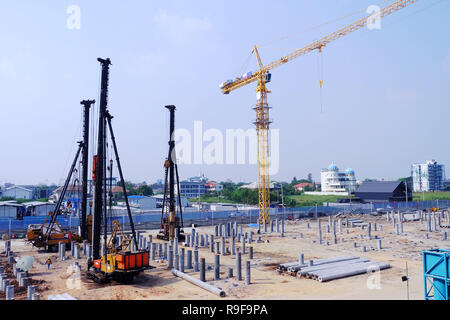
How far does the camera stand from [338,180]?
12319 centimetres

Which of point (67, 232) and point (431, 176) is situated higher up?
point (431, 176)

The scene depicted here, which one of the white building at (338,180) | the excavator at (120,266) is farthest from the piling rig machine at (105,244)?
the white building at (338,180)

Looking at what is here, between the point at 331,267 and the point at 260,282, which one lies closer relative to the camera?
the point at 260,282

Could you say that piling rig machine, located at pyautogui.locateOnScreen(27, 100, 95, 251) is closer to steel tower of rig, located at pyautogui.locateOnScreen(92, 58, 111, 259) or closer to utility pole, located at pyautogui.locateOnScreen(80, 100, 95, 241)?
utility pole, located at pyautogui.locateOnScreen(80, 100, 95, 241)

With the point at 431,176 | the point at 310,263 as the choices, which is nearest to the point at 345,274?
the point at 310,263

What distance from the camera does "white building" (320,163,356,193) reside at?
121 m

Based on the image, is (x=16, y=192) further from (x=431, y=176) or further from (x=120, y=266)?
(x=431, y=176)

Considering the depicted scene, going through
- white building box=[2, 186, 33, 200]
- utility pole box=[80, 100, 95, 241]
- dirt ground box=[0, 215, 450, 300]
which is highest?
utility pole box=[80, 100, 95, 241]

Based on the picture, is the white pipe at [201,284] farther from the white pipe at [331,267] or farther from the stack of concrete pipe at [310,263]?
the stack of concrete pipe at [310,263]

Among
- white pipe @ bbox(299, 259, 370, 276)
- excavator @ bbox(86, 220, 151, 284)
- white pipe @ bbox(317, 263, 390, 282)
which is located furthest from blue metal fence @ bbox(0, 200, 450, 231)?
white pipe @ bbox(317, 263, 390, 282)

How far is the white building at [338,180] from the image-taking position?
397 ft

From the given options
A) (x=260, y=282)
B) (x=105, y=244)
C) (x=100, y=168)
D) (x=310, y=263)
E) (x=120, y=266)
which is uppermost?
(x=100, y=168)

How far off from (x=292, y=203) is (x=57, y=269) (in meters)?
58.4

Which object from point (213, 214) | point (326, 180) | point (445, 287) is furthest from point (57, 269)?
point (326, 180)
